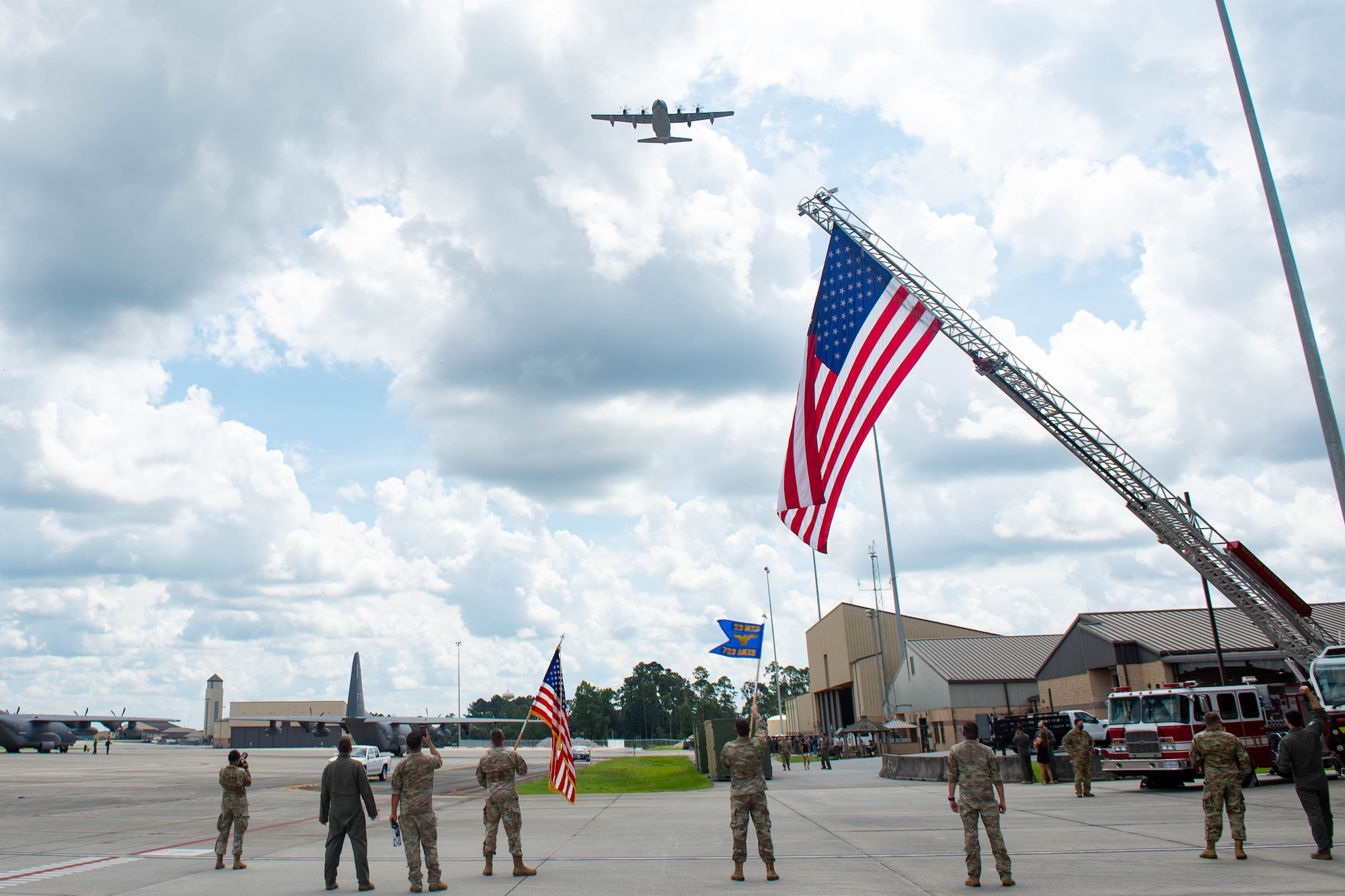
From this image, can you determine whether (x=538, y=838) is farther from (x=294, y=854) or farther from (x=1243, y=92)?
(x=1243, y=92)

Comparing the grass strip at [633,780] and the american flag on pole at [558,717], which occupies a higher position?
the american flag on pole at [558,717]

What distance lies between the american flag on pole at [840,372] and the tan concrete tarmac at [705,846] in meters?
5.83

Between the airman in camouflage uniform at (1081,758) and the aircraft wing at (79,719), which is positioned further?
the aircraft wing at (79,719)

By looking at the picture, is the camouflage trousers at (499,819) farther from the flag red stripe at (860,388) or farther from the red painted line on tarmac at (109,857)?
the flag red stripe at (860,388)

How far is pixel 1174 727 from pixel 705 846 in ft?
40.9

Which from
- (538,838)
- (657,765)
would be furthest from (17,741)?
(538,838)

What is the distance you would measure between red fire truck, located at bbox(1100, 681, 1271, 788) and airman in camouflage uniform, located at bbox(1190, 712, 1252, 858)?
997 centimetres

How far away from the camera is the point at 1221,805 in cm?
1138

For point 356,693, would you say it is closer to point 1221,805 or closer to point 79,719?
point 79,719

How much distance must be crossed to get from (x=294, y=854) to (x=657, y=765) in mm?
38045

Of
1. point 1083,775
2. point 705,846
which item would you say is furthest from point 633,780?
point 705,846

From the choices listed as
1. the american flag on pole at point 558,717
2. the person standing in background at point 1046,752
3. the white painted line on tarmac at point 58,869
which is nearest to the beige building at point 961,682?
the person standing in background at point 1046,752

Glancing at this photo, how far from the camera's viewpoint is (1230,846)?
1195 cm

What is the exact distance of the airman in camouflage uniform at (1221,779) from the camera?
1105cm
